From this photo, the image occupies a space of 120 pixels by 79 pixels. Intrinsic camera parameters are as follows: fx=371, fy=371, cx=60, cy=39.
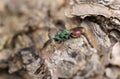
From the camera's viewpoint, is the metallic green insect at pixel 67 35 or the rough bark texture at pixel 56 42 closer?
the rough bark texture at pixel 56 42

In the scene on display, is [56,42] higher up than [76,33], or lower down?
lower down

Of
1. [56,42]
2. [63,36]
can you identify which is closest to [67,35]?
[63,36]

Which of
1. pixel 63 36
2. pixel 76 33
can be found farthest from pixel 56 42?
pixel 76 33

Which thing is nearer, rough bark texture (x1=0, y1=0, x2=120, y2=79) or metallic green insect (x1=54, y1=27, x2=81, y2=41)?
rough bark texture (x1=0, y1=0, x2=120, y2=79)

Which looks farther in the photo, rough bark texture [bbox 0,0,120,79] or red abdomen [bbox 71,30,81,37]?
red abdomen [bbox 71,30,81,37]

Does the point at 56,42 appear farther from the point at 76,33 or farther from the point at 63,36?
the point at 76,33

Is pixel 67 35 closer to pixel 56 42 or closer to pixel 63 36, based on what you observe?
pixel 63 36

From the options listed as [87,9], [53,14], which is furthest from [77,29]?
[53,14]

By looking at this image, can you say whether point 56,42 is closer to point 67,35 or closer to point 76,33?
point 67,35

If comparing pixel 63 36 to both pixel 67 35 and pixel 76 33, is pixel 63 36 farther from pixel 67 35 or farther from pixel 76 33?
pixel 76 33
